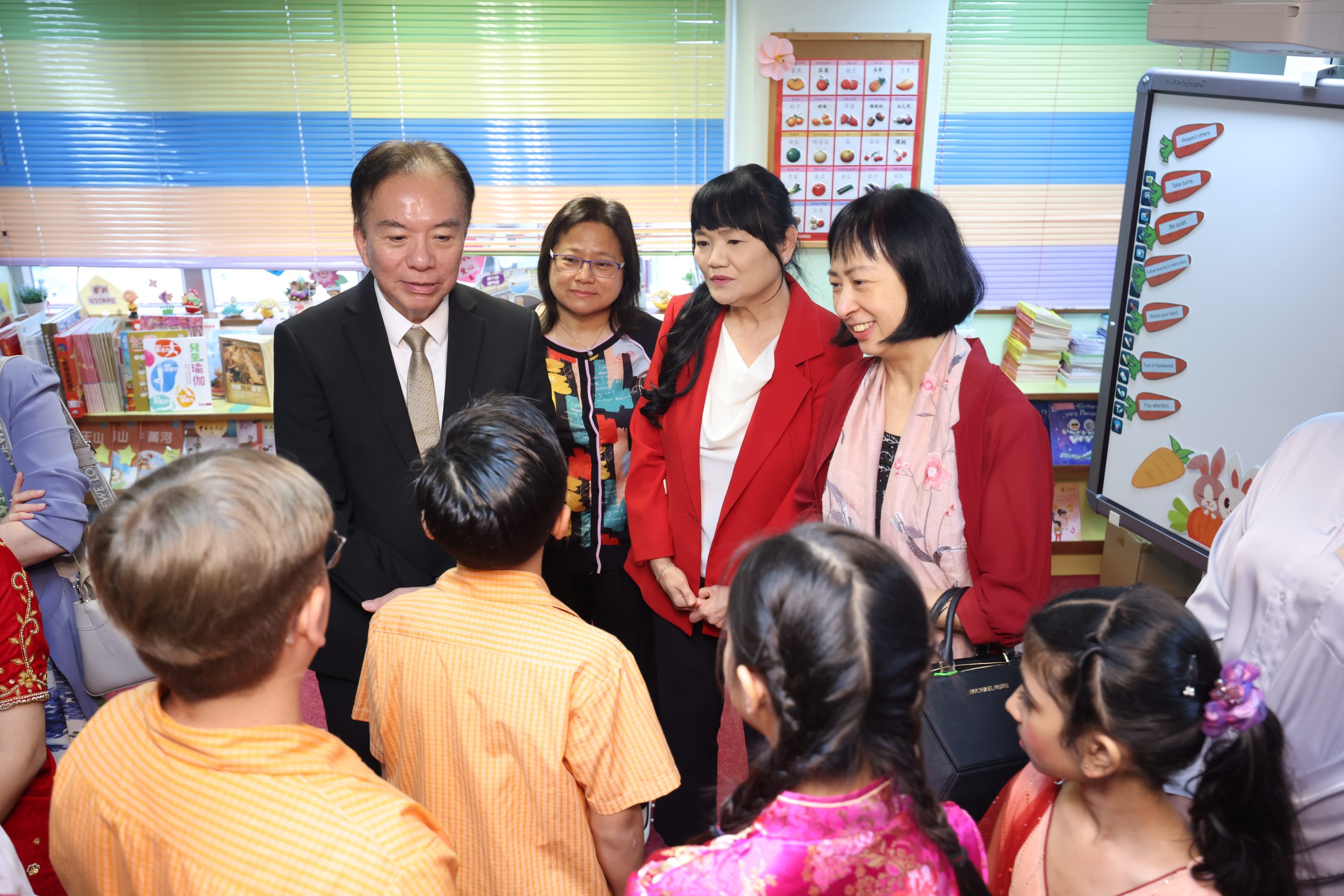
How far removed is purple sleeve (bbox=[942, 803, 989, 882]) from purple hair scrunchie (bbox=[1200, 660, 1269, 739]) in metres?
0.29

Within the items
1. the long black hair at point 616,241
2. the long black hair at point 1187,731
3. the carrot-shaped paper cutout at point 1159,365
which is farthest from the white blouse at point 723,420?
the carrot-shaped paper cutout at point 1159,365

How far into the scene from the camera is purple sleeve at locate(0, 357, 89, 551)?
6.68ft

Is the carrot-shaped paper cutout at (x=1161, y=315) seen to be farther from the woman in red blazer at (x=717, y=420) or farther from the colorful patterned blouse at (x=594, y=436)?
the colorful patterned blouse at (x=594, y=436)

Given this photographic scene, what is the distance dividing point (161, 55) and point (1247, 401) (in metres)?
3.99

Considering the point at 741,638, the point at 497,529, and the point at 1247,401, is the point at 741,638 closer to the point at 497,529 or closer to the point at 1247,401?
the point at 497,529

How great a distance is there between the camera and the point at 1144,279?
273 cm

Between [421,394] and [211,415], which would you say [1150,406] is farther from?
[211,415]

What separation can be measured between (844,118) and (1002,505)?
8.15 ft

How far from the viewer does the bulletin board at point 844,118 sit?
3711 millimetres

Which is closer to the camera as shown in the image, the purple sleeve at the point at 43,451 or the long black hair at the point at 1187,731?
the long black hair at the point at 1187,731

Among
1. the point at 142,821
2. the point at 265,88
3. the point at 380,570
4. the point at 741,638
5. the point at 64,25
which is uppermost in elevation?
the point at 64,25

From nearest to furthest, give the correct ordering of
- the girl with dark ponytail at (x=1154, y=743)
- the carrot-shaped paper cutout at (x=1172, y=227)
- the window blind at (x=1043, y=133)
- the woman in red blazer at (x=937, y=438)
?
the girl with dark ponytail at (x=1154, y=743) < the woman in red blazer at (x=937, y=438) < the carrot-shaped paper cutout at (x=1172, y=227) < the window blind at (x=1043, y=133)

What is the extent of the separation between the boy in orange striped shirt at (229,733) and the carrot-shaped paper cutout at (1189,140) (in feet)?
8.11

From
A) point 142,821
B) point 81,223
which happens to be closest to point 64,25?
point 81,223
